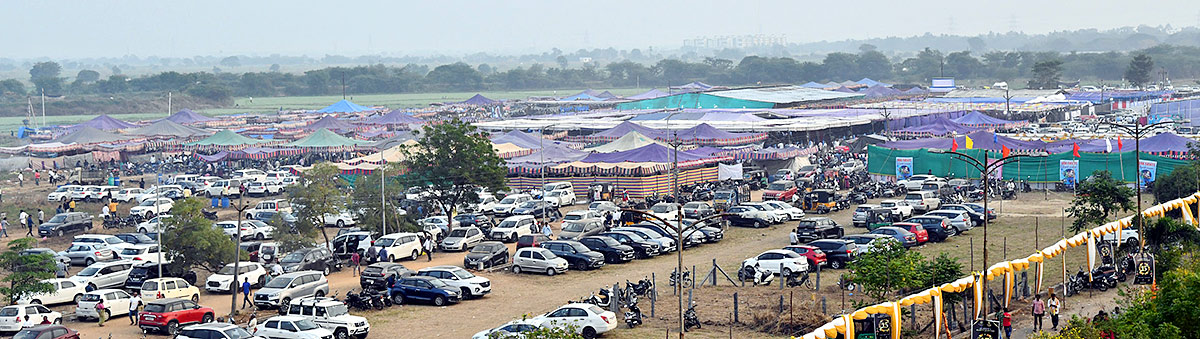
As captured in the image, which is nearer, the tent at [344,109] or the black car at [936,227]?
the black car at [936,227]

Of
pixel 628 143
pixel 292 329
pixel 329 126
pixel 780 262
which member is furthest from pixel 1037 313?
pixel 329 126

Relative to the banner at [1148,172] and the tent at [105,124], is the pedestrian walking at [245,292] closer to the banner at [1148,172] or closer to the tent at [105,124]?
the banner at [1148,172]

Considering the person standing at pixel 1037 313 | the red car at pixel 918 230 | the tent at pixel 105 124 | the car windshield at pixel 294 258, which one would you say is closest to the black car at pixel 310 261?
the car windshield at pixel 294 258

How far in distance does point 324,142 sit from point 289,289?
122 ft

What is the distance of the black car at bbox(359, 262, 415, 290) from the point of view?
27.2 meters

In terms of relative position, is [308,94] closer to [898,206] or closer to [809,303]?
[898,206]

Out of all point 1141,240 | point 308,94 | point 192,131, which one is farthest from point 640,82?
point 1141,240

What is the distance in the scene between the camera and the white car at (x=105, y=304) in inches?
992

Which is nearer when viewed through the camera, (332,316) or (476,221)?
(332,316)

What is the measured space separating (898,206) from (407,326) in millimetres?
18588

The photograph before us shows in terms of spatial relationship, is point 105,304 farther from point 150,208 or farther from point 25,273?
point 150,208

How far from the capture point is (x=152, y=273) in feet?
96.0

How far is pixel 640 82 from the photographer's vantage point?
180 meters

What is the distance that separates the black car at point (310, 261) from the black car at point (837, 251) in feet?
39.2
